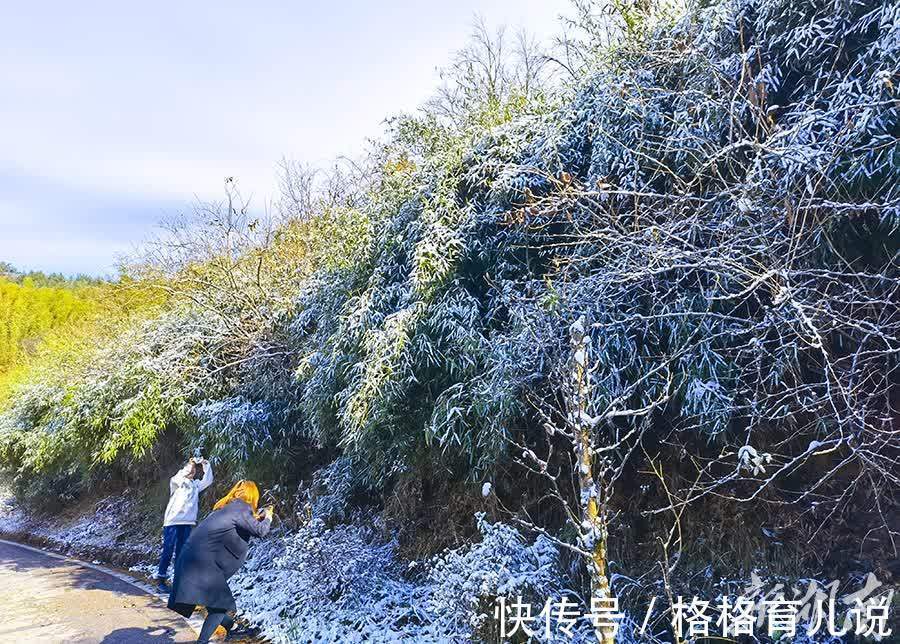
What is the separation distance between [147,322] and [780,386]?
9.72m

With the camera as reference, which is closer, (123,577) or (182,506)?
(182,506)

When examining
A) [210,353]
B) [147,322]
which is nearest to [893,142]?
[210,353]

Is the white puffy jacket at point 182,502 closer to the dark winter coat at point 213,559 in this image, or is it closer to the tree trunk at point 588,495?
the dark winter coat at point 213,559

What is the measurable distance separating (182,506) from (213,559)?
6.83ft

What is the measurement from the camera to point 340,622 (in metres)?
4.56

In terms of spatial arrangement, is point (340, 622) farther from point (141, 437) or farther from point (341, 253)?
point (141, 437)

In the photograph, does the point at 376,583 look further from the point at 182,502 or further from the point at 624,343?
the point at 624,343

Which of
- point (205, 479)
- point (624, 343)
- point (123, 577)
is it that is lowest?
point (123, 577)

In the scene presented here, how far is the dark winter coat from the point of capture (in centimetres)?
411

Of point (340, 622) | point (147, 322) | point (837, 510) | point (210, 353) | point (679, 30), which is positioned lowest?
point (340, 622)

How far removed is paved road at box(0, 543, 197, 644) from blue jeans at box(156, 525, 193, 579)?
1.00 feet

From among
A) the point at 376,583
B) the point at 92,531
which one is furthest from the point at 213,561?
the point at 92,531

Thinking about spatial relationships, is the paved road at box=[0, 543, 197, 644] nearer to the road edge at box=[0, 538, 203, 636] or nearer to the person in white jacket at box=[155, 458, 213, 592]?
the road edge at box=[0, 538, 203, 636]

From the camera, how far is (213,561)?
413 cm
